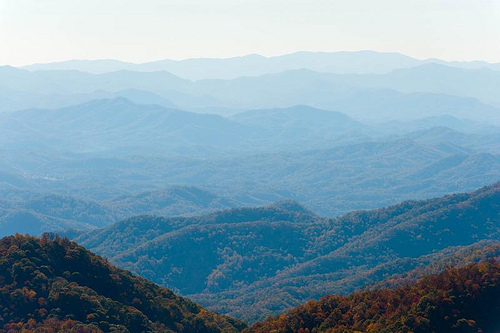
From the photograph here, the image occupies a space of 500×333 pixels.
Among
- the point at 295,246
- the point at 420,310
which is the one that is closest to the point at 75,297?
the point at 420,310

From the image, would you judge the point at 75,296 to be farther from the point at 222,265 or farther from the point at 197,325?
the point at 222,265

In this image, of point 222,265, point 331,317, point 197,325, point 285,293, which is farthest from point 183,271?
point 331,317

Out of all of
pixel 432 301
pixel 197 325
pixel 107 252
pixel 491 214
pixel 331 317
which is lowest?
pixel 107 252

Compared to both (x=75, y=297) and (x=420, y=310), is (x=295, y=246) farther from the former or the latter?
(x=420, y=310)

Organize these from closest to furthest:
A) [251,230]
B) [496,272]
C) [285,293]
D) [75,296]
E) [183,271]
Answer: [496,272] < [75,296] < [285,293] < [183,271] < [251,230]

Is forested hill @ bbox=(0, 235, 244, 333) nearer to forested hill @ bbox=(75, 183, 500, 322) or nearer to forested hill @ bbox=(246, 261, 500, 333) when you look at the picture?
forested hill @ bbox=(246, 261, 500, 333)

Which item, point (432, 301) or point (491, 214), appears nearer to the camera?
point (432, 301)
